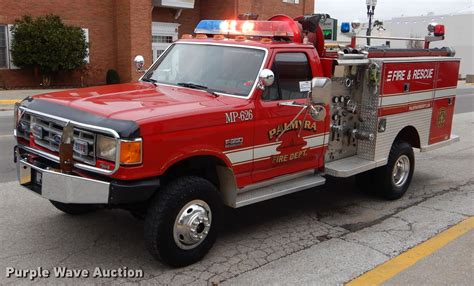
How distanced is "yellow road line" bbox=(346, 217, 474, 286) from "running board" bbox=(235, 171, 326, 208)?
3.81 feet

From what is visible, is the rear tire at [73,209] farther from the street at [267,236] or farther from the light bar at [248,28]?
the light bar at [248,28]

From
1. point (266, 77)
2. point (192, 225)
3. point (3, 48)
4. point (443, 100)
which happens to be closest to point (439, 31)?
point (443, 100)

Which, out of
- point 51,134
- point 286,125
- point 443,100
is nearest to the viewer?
point 51,134

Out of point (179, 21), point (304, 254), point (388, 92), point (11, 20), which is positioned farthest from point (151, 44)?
point (304, 254)

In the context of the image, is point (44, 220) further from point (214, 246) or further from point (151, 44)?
point (151, 44)

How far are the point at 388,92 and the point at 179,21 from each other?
→ 21.8m

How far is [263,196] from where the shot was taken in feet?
15.8

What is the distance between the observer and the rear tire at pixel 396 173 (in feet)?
20.8

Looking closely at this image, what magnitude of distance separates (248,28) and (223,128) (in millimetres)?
1649

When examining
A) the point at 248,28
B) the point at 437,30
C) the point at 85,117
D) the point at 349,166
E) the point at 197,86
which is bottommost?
the point at 349,166

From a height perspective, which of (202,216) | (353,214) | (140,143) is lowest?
(353,214)

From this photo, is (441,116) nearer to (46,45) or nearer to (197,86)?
A: (197,86)

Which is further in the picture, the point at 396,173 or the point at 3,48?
the point at 3,48

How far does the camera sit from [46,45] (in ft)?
66.6
